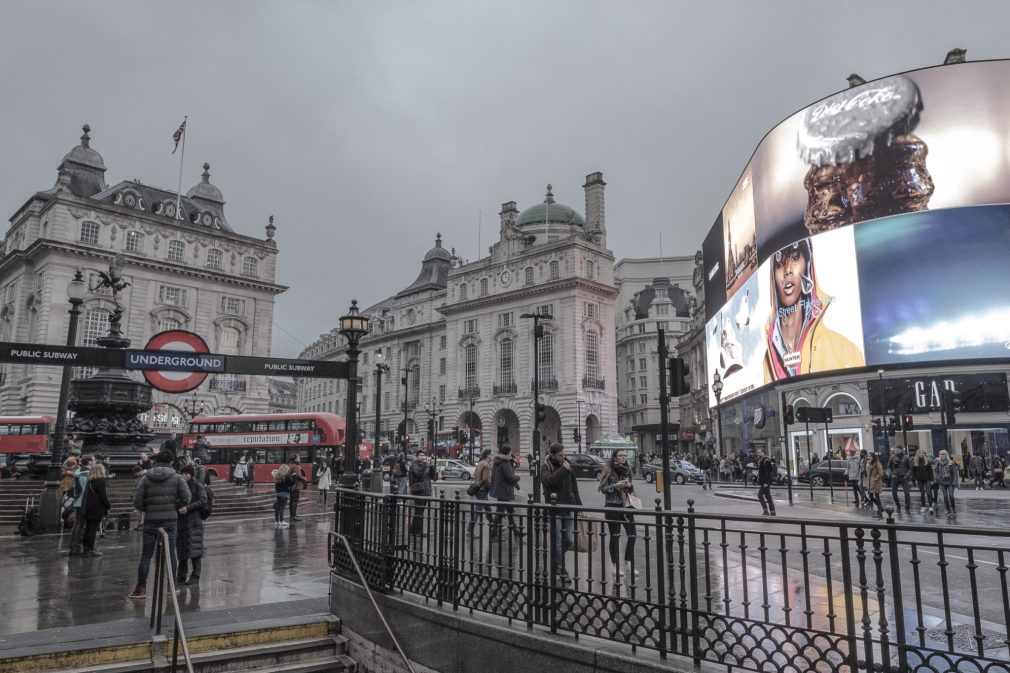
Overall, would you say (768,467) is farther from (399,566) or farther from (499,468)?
(399,566)

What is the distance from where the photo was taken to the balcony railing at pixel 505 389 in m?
68.5

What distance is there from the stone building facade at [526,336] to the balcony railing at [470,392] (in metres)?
0.16

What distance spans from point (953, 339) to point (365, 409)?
74.9 meters

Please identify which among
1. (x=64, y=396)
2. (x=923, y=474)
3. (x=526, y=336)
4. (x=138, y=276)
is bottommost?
(x=923, y=474)

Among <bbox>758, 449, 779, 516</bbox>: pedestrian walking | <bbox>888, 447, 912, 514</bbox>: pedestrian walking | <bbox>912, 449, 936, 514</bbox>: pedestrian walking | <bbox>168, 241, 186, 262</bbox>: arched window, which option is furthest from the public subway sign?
<bbox>168, 241, 186, 262</bbox>: arched window

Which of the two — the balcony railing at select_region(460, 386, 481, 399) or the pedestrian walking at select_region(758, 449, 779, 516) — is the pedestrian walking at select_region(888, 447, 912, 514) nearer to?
the pedestrian walking at select_region(758, 449, 779, 516)

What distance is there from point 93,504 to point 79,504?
0.54 meters

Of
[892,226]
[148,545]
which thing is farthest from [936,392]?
[148,545]

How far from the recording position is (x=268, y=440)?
115ft

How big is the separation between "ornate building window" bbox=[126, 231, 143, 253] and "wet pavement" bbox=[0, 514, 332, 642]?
4816 centimetres

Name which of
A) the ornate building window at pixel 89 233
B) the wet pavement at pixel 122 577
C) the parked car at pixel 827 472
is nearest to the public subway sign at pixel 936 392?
the parked car at pixel 827 472

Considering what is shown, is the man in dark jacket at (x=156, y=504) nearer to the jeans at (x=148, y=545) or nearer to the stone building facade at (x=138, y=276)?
the jeans at (x=148, y=545)

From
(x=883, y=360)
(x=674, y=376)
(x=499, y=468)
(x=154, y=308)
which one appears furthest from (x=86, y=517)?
(x=154, y=308)

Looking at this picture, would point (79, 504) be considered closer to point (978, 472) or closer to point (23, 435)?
point (23, 435)
